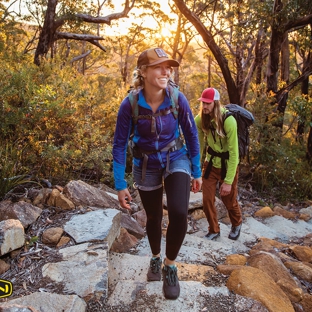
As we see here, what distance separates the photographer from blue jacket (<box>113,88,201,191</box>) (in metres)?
2.45

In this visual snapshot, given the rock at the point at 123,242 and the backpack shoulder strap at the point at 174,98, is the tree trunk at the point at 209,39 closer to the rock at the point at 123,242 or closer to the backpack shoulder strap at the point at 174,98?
the rock at the point at 123,242

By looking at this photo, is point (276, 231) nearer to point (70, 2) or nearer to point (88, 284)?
point (88, 284)

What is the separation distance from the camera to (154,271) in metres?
2.87

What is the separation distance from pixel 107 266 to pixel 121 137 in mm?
1120

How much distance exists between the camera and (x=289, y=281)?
323 centimetres

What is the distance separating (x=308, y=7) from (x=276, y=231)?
5.65m

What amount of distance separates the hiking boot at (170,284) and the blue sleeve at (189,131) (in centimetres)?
80

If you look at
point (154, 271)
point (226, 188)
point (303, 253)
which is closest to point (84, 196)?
point (154, 271)

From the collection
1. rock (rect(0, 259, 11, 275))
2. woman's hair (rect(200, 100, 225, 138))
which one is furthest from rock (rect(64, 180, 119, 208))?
woman's hair (rect(200, 100, 225, 138))

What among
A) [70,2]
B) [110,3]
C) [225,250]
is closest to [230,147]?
[225,250]

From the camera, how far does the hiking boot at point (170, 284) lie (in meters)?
2.55

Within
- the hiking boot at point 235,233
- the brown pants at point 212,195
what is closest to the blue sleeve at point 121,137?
the brown pants at point 212,195

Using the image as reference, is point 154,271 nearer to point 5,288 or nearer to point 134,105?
point 5,288

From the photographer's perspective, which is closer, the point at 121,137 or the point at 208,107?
the point at 121,137
